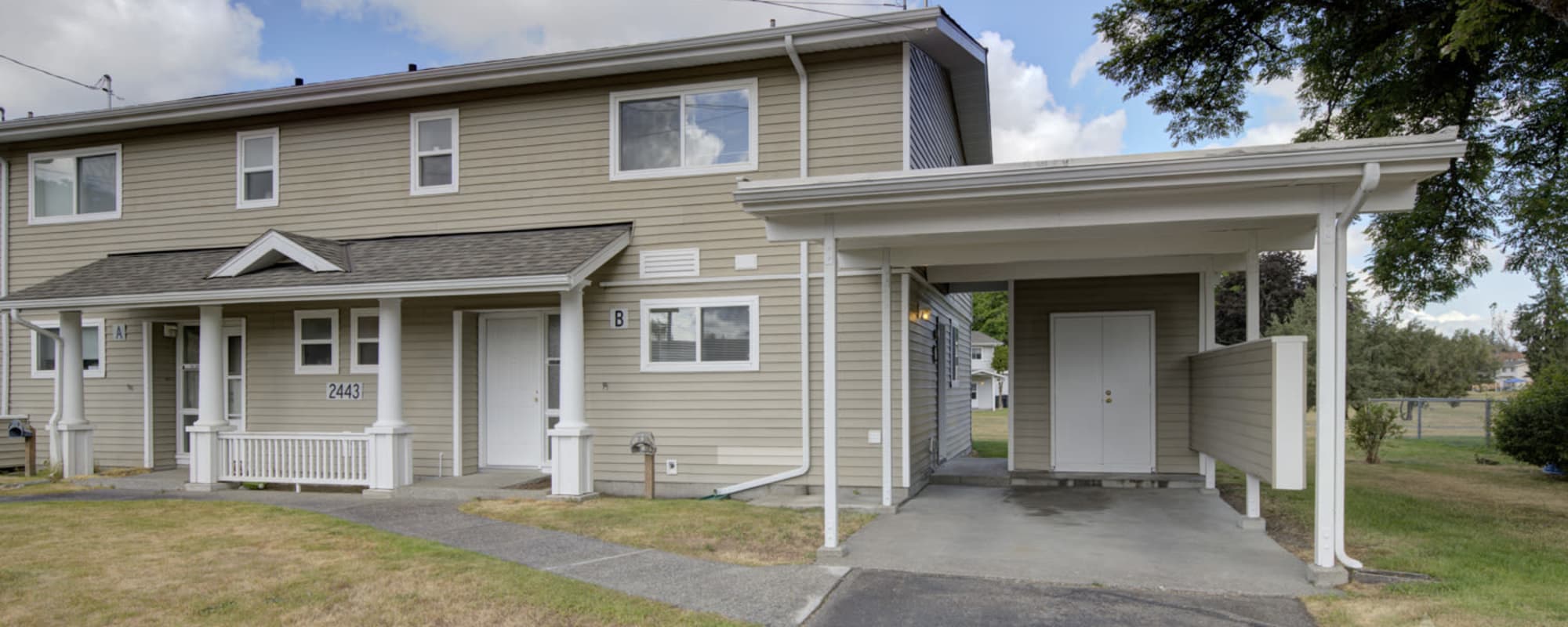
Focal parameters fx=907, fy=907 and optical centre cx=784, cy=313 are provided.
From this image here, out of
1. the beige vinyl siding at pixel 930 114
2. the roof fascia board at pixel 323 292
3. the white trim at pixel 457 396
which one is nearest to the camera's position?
the roof fascia board at pixel 323 292

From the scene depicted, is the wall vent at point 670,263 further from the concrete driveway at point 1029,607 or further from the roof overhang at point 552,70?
the concrete driveway at point 1029,607

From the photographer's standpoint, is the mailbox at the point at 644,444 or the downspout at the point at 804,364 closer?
the downspout at the point at 804,364

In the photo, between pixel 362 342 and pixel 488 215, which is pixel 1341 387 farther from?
pixel 362 342

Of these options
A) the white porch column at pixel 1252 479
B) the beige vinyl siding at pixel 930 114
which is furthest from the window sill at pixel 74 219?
the white porch column at pixel 1252 479

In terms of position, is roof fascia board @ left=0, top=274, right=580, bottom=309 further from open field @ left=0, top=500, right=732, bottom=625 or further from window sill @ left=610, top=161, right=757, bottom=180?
open field @ left=0, top=500, right=732, bottom=625

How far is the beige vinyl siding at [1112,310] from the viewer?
9969mm

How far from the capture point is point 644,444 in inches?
373

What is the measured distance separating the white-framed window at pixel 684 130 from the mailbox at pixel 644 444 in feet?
9.26

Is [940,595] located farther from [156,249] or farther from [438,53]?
[438,53]

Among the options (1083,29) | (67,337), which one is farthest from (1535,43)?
(67,337)

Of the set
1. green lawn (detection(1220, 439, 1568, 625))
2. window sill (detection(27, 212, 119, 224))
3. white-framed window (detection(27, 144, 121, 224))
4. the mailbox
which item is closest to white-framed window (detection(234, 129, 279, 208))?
white-framed window (detection(27, 144, 121, 224))

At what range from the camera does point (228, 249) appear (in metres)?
11.5

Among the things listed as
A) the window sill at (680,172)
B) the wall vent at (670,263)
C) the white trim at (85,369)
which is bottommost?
the white trim at (85,369)

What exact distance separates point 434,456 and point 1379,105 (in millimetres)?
11584
